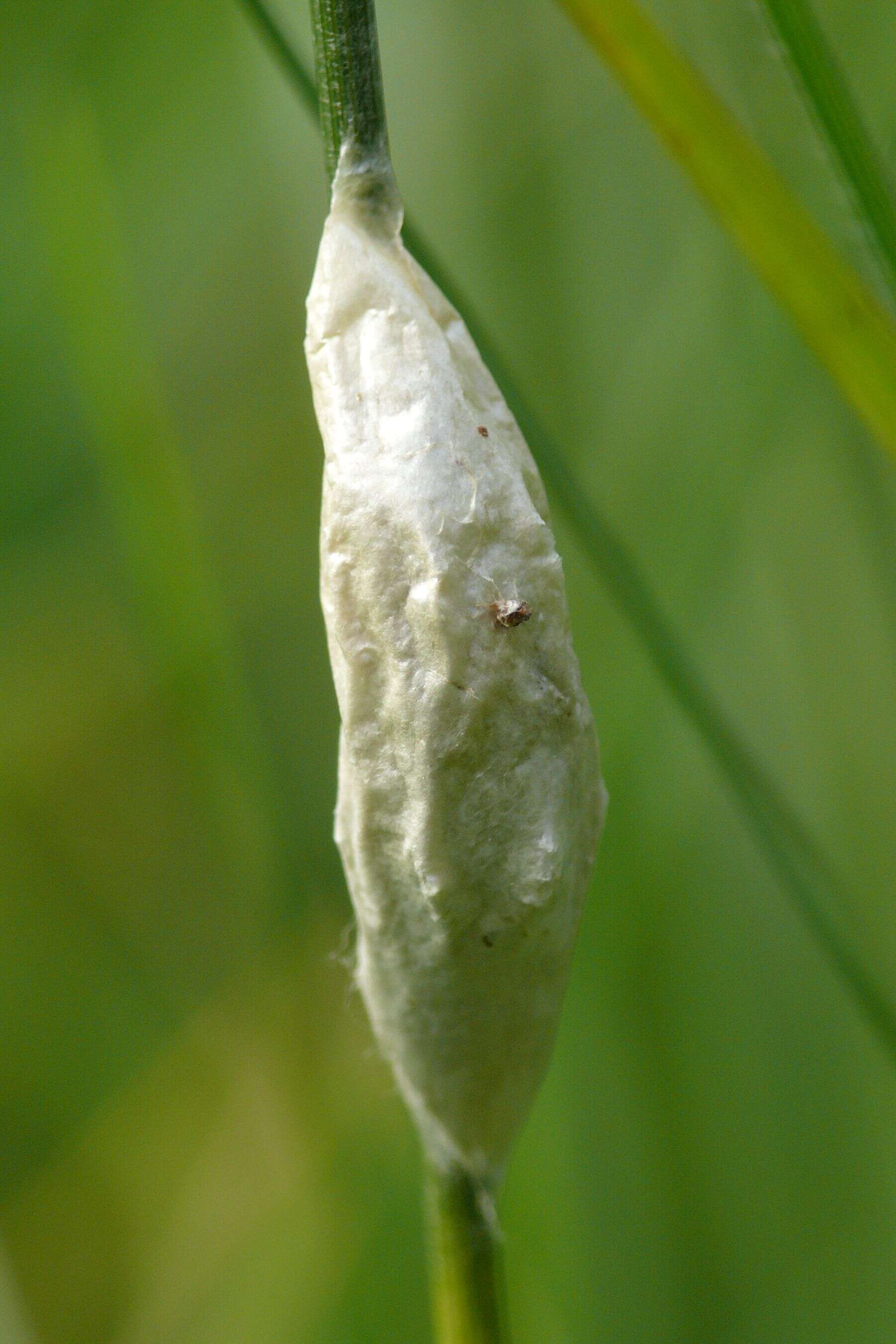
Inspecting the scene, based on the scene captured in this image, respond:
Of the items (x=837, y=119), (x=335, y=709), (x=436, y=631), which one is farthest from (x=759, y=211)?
(x=335, y=709)

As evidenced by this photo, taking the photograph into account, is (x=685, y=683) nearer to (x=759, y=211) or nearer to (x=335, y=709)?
(x=759, y=211)

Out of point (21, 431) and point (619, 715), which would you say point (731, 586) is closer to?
point (619, 715)

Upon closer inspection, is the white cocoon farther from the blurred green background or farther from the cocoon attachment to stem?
the blurred green background

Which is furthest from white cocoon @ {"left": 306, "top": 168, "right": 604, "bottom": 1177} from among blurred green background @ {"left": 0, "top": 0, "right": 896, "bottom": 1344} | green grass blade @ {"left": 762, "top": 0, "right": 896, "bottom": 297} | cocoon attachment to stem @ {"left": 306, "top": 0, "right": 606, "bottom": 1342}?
blurred green background @ {"left": 0, "top": 0, "right": 896, "bottom": 1344}

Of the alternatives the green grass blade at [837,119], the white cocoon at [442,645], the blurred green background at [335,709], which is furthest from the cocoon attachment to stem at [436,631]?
the blurred green background at [335,709]

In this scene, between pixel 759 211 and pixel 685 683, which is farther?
pixel 685 683

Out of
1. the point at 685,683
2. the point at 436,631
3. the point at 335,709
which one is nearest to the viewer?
the point at 436,631

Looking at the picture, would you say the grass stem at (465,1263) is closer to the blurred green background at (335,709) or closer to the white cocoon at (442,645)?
the white cocoon at (442,645)
